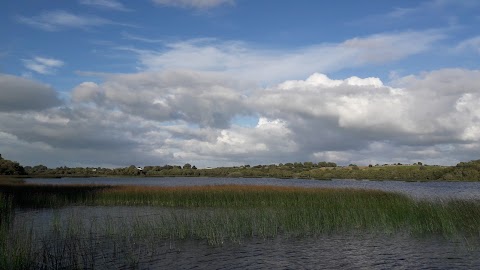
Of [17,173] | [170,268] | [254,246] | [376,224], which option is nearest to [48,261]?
[170,268]

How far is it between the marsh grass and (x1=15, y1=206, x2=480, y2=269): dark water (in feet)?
0.46

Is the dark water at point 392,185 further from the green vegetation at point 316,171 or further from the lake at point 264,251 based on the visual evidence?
the green vegetation at point 316,171

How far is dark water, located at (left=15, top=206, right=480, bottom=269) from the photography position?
44.8 ft

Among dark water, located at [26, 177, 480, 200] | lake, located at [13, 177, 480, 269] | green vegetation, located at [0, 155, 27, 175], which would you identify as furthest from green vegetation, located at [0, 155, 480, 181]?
lake, located at [13, 177, 480, 269]

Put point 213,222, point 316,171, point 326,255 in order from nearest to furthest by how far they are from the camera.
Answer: point 326,255, point 213,222, point 316,171

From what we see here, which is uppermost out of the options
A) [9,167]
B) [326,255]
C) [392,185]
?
[9,167]

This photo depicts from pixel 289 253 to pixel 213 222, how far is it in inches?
195

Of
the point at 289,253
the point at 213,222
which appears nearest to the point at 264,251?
the point at 289,253

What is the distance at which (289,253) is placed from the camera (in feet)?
50.6

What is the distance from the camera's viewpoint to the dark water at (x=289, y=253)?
13.7 meters

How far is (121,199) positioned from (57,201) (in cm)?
479

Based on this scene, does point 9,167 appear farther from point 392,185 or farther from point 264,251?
point 264,251

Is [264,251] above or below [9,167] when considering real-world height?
below

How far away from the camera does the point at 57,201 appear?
101ft
